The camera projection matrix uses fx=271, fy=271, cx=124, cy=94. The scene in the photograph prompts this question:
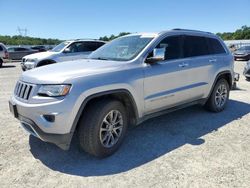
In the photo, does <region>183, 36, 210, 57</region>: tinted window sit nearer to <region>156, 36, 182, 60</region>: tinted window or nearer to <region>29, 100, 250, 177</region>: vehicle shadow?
<region>156, 36, 182, 60</region>: tinted window

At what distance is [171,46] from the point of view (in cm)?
503

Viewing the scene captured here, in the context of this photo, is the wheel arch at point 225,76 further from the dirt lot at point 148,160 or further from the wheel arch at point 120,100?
the wheel arch at point 120,100

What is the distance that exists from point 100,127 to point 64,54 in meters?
8.46

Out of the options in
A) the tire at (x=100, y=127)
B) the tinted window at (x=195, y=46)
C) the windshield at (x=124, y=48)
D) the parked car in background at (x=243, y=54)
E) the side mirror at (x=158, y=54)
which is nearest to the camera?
the tire at (x=100, y=127)

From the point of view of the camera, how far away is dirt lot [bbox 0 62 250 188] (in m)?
3.34

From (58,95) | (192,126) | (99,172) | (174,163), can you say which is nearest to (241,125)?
(192,126)

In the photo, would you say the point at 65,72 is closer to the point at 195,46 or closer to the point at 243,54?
the point at 195,46

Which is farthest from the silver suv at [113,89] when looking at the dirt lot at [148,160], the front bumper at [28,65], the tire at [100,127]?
the front bumper at [28,65]

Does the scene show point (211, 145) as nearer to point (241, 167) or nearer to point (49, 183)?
point (241, 167)

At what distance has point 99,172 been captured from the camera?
355cm

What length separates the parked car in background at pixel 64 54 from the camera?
11484 millimetres

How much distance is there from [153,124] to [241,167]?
2058 mm

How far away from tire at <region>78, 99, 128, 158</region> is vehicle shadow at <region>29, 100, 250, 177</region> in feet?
0.53

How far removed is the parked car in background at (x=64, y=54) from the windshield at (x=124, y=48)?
21.6ft
